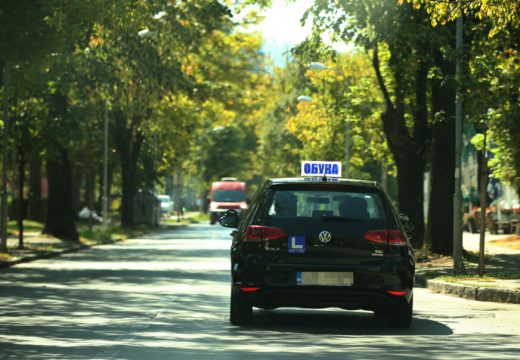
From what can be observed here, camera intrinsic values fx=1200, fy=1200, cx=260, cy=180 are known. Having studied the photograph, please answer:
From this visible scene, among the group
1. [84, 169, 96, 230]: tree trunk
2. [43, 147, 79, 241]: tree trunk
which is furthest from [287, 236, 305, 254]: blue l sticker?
[84, 169, 96, 230]: tree trunk

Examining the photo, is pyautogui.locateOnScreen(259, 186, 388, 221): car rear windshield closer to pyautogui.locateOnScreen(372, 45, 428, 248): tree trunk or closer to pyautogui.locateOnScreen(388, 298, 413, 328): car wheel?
pyautogui.locateOnScreen(388, 298, 413, 328): car wheel

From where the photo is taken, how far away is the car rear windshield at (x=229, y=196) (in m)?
76.9

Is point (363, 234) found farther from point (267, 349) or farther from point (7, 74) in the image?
point (7, 74)

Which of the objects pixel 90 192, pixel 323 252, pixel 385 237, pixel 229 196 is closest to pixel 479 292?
pixel 385 237

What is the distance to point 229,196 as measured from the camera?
77.1m

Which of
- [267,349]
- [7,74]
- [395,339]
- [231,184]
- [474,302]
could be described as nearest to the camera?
[267,349]

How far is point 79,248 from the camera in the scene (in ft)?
119

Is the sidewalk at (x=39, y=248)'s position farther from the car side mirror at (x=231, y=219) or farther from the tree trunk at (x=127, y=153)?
the tree trunk at (x=127, y=153)

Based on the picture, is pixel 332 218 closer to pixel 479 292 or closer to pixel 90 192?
pixel 479 292

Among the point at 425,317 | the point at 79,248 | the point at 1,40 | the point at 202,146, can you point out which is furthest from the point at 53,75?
the point at 202,146

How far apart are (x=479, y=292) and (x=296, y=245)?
623cm

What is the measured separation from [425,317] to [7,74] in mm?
14584

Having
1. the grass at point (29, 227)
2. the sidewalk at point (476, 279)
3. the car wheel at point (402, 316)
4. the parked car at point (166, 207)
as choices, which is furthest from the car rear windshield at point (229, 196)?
the car wheel at point (402, 316)

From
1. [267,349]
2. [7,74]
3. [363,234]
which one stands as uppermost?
[7,74]
